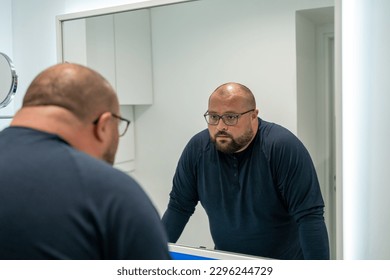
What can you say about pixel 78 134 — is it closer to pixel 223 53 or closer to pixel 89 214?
pixel 89 214

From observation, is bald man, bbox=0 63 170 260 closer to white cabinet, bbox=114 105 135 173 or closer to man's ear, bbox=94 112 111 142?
man's ear, bbox=94 112 111 142

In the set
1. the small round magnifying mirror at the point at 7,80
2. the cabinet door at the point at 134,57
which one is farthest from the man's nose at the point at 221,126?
the small round magnifying mirror at the point at 7,80

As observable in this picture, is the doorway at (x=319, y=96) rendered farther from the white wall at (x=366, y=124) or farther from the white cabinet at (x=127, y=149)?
the white cabinet at (x=127, y=149)

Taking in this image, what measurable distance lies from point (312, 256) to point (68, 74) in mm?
877

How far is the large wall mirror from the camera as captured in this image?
1.21 meters

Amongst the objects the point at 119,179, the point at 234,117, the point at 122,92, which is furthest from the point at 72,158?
the point at 122,92

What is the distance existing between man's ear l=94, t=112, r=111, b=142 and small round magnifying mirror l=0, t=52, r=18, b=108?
116cm

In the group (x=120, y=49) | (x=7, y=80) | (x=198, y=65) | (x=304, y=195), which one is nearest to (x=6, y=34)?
(x=7, y=80)

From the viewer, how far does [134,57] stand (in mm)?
1503

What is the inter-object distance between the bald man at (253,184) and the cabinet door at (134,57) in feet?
0.88

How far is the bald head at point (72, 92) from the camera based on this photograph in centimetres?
65

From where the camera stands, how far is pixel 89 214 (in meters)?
0.57

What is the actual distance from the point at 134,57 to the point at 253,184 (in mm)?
632

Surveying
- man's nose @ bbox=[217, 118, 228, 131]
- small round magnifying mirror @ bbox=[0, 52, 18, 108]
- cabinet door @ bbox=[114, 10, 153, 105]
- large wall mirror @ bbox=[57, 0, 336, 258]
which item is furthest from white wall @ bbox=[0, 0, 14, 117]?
man's nose @ bbox=[217, 118, 228, 131]
